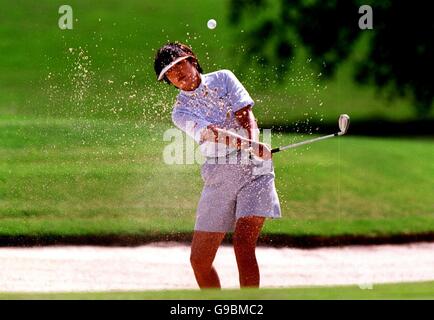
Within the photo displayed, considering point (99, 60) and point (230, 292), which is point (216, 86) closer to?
point (230, 292)

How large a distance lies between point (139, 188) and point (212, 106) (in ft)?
14.6

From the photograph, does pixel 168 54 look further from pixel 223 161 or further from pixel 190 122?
pixel 223 161

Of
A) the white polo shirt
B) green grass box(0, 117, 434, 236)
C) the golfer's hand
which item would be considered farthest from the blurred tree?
the golfer's hand

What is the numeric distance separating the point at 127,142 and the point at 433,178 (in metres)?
2.90

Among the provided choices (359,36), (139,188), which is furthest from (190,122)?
(359,36)

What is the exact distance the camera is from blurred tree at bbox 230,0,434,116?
13672mm

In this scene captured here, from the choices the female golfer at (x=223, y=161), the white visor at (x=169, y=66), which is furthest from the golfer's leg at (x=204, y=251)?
the white visor at (x=169, y=66)

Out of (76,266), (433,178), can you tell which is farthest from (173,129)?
(433,178)

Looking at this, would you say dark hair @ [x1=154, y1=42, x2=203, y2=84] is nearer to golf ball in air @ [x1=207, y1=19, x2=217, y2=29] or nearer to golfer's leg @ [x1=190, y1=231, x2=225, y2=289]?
golfer's leg @ [x1=190, y1=231, x2=225, y2=289]

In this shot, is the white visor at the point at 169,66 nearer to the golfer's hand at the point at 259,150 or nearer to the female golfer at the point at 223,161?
the female golfer at the point at 223,161

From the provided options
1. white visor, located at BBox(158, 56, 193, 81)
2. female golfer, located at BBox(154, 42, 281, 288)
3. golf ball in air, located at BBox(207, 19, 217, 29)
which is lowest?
female golfer, located at BBox(154, 42, 281, 288)

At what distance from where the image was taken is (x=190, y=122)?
585cm

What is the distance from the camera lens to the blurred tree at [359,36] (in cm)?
1367

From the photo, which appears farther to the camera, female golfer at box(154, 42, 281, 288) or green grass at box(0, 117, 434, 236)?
green grass at box(0, 117, 434, 236)
